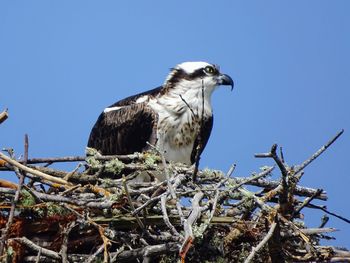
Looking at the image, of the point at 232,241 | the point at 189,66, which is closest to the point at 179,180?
the point at 232,241

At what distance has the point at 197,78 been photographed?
808cm

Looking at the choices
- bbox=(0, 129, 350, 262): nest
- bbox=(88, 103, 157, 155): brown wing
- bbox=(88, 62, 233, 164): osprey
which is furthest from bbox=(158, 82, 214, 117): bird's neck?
bbox=(0, 129, 350, 262): nest

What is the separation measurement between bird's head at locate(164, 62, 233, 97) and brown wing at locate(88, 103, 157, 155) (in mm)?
754

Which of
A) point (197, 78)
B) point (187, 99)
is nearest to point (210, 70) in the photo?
point (197, 78)

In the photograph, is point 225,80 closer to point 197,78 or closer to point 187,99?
point 197,78

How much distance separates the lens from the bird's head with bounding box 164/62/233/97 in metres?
8.02

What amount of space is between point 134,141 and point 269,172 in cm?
272

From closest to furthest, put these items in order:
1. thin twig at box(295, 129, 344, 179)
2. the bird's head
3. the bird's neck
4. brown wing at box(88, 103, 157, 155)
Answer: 1. thin twig at box(295, 129, 344, 179)
2. brown wing at box(88, 103, 157, 155)
3. the bird's neck
4. the bird's head

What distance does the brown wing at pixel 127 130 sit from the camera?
729cm

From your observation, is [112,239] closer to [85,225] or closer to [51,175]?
[85,225]

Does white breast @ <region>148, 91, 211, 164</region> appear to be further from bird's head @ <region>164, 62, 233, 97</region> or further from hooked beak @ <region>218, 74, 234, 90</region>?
hooked beak @ <region>218, 74, 234, 90</region>

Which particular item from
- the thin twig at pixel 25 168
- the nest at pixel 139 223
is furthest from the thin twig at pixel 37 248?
the thin twig at pixel 25 168

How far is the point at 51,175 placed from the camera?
554 centimetres

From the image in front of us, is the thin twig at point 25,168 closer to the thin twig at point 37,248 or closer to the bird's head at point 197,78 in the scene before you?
the thin twig at point 37,248
